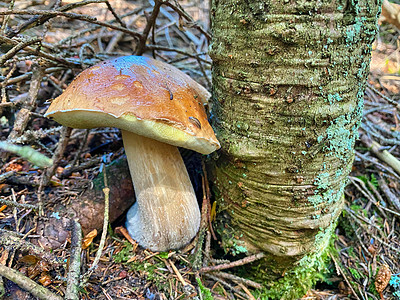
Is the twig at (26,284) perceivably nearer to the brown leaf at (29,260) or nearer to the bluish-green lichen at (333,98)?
the brown leaf at (29,260)

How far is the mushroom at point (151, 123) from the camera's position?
1.18m

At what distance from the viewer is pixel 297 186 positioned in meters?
1.43

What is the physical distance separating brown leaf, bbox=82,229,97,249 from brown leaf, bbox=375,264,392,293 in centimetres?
179

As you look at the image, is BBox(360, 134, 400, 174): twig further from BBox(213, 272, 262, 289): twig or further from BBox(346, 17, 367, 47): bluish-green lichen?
BBox(213, 272, 262, 289): twig

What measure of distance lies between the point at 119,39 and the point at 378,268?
351 centimetres

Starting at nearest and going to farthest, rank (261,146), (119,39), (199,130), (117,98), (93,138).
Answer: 1. (117,98)
2. (199,130)
3. (261,146)
4. (93,138)
5. (119,39)

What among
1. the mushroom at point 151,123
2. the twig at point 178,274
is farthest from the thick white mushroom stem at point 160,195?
the twig at point 178,274

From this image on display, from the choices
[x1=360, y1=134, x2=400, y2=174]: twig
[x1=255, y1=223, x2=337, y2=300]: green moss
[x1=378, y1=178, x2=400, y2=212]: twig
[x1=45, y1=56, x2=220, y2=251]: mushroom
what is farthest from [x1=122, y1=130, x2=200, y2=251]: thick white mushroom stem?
[x1=360, y1=134, x2=400, y2=174]: twig

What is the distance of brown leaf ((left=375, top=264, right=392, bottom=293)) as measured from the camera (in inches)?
62.6

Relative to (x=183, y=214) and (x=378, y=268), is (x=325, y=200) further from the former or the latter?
(x=183, y=214)

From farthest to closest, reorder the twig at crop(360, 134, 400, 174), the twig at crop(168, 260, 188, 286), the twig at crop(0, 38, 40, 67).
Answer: the twig at crop(360, 134, 400, 174) → the twig at crop(168, 260, 188, 286) → the twig at crop(0, 38, 40, 67)

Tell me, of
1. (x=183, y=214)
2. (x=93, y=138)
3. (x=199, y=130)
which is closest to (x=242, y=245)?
(x=183, y=214)

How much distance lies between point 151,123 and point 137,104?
11 centimetres

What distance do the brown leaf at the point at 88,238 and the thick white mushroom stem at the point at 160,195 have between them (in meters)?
0.25
